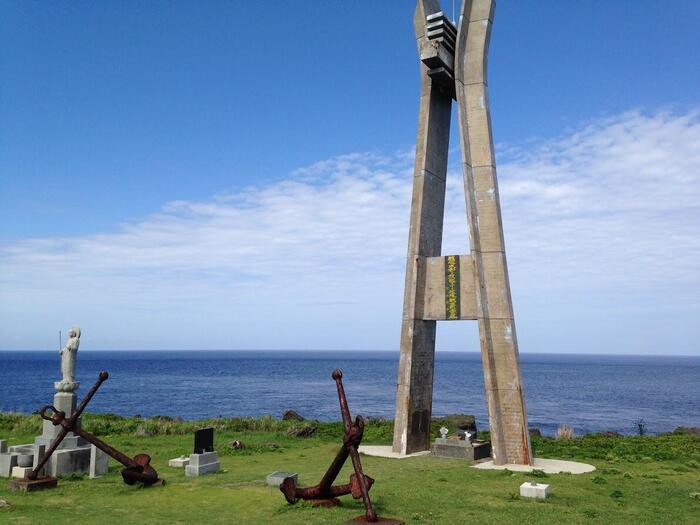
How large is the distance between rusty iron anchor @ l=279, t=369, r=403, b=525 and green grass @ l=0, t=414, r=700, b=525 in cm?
27

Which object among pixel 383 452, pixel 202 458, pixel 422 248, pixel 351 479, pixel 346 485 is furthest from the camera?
pixel 422 248

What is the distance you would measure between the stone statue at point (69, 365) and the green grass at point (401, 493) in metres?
2.71

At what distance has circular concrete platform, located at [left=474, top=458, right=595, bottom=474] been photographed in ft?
57.3

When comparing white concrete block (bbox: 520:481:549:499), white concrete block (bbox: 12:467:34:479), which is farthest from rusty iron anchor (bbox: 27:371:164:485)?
white concrete block (bbox: 520:481:549:499)

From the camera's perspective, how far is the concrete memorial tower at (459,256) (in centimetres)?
1933

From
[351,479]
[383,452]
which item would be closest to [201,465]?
[351,479]

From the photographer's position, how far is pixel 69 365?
17.7 m

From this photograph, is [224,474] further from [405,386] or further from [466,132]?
[466,132]

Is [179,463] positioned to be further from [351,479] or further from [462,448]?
[462,448]

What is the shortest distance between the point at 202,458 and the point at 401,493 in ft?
19.1

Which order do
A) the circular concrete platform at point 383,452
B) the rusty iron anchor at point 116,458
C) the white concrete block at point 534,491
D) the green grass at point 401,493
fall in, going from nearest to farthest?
the green grass at point 401,493 → the white concrete block at point 534,491 → the rusty iron anchor at point 116,458 → the circular concrete platform at point 383,452

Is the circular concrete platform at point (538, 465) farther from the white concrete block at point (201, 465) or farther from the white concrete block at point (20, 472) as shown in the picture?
the white concrete block at point (20, 472)

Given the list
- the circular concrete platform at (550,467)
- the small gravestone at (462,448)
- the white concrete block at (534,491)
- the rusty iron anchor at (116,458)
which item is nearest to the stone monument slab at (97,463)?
the rusty iron anchor at (116,458)

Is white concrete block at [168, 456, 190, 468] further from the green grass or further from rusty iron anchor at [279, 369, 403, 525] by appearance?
rusty iron anchor at [279, 369, 403, 525]
